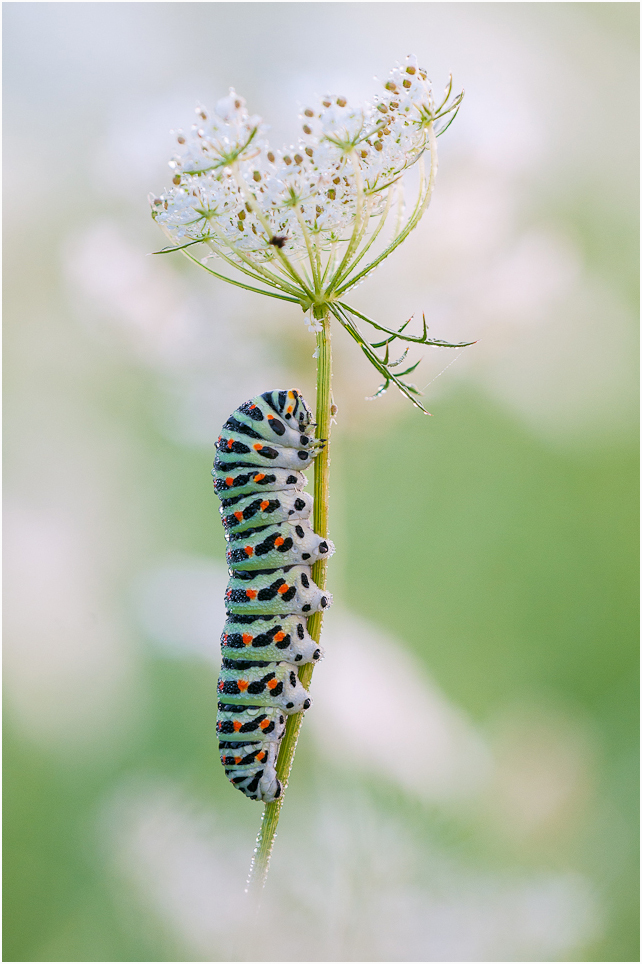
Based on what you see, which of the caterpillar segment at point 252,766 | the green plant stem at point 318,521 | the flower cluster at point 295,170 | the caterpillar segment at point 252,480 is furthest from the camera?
the caterpillar segment at point 252,480

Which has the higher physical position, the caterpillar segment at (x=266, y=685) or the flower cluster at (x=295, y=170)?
the flower cluster at (x=295, y=170)

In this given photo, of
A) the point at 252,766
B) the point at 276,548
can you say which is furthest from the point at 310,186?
the point at 252,766

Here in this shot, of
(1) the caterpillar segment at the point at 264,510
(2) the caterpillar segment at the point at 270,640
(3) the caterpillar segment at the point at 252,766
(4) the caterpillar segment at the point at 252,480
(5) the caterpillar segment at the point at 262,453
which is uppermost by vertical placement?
(5) the caterpillar segment at the point at 262,453

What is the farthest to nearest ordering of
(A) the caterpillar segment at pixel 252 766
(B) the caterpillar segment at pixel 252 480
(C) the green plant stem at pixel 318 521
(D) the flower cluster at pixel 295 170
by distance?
(B) the caterpillar segment at pixel 252 480 → (A) the caterpillar segment at pixel 252 766 → (C) the green plant stem at pixel 318 521 → (D) the flower cluster at pixel 295 170

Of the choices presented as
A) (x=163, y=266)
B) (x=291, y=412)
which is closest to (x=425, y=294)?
(x=163, y=266)

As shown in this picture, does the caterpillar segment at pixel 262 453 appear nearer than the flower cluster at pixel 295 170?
No

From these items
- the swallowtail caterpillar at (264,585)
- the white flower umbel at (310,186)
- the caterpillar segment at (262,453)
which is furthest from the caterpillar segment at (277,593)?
the white flower umbel at (310,186)

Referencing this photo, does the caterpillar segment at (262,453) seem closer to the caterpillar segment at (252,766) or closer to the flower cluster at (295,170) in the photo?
the flower cluster at (295,170)
